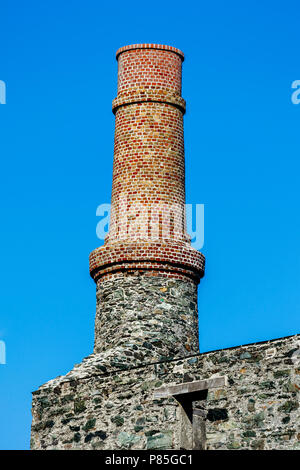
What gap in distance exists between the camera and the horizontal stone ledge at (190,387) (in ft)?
55.1

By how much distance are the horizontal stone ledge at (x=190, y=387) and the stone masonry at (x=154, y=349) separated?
0.07 ft

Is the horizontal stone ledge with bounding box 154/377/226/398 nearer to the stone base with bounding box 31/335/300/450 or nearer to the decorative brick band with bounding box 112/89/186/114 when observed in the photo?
the stone base with bounding box 31/335/300/450

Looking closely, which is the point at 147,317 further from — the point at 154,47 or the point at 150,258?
the point at 154,47

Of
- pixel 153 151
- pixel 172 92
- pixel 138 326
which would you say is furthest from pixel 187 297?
pixel 172 92

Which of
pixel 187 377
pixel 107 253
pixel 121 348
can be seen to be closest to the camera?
pixel 187 377

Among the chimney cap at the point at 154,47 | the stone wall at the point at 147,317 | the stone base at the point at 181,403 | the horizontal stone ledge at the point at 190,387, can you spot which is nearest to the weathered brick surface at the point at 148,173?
the chimney cap at the point at 154,47

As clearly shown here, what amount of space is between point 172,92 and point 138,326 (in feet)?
19.2

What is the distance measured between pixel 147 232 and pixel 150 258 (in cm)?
76

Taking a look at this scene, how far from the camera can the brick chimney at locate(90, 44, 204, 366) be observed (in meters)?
21.2

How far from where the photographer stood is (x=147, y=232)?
873 inches

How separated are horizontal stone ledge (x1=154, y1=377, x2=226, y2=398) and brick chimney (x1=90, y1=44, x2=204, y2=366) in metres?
2.66

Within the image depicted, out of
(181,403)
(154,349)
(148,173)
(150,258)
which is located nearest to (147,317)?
(154,349)
